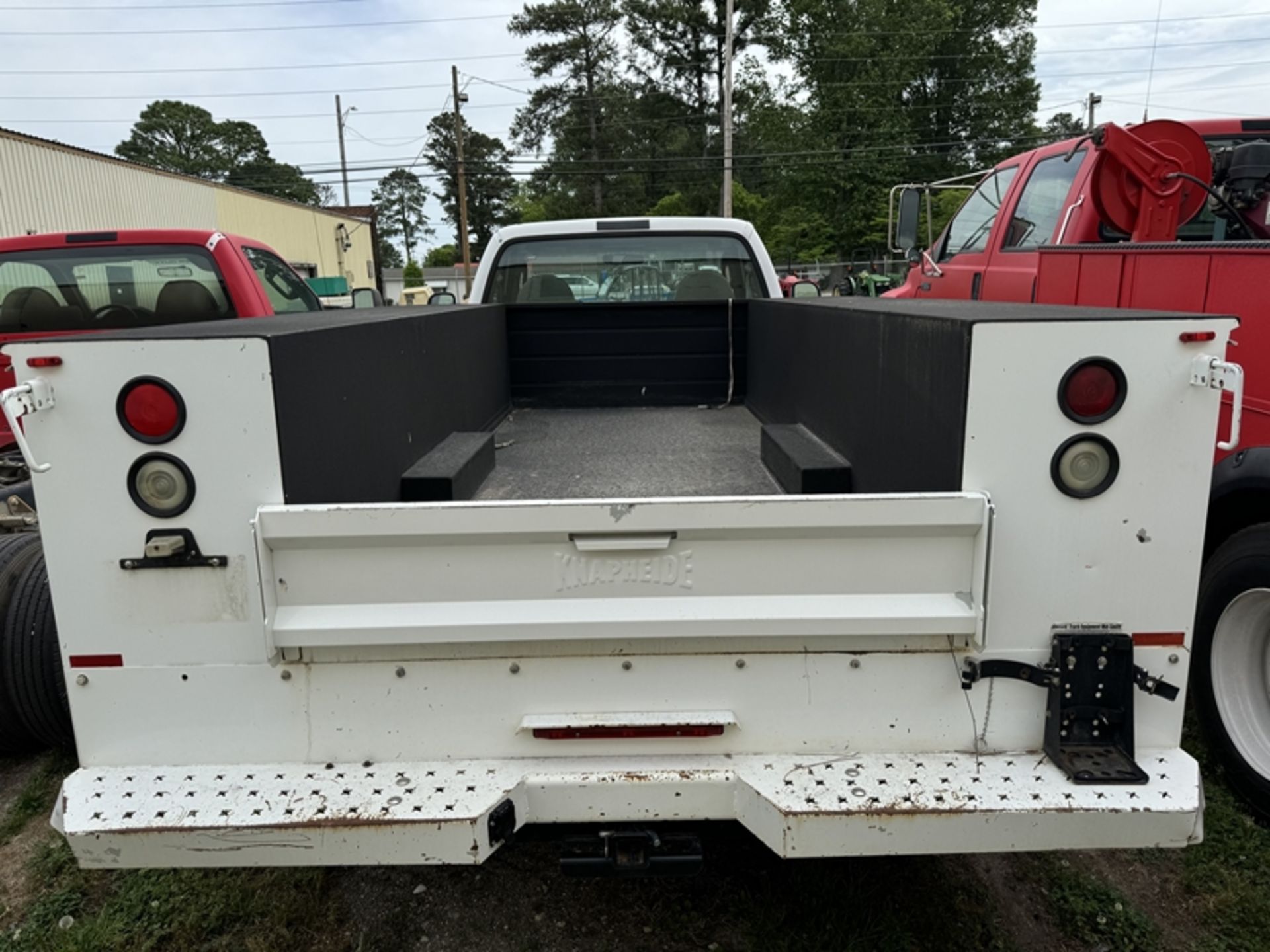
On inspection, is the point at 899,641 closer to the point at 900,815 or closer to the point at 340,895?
the point at 900,815

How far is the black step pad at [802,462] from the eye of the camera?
2709 mm

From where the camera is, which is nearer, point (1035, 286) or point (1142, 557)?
point (1142, 557)

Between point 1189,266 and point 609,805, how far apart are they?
2896mm

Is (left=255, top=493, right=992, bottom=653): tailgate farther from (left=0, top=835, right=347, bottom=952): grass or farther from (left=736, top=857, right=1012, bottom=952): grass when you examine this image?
(left=0, top=835, right=347, bottom=952): grass

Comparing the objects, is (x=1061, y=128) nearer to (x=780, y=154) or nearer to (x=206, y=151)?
(x=780, y=154)

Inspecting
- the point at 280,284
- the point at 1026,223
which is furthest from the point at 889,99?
the point at 280,284

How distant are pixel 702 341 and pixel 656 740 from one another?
10.7 ft

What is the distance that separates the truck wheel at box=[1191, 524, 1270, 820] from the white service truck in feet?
3.84

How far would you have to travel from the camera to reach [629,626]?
6.52ft

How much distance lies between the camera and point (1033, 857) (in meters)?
2.93

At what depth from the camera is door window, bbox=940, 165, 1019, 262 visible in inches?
257

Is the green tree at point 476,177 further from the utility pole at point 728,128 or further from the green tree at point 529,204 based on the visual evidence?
the utility pole at point 728,128

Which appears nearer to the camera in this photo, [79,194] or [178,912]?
[178,912]

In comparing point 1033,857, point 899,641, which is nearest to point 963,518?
point 899,641
